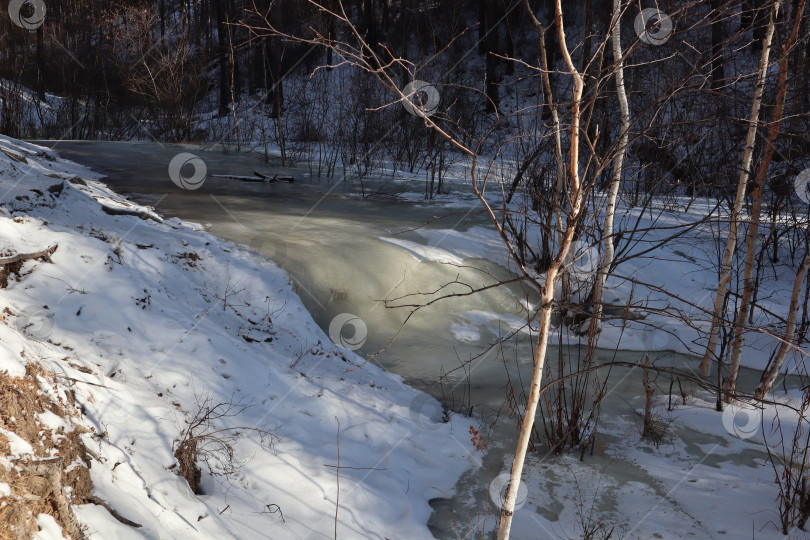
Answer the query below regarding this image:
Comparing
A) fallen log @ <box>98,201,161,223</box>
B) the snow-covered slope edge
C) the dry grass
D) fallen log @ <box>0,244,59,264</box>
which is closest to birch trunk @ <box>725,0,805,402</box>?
the snow-covered slope edge

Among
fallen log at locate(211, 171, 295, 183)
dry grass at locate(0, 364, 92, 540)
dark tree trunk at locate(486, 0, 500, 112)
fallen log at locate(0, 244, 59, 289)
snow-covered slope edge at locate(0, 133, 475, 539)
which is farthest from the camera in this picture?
dark tree trunk at locate(486, 0, 500, 112)

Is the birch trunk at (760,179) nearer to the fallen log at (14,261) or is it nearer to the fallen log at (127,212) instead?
the fallen log at (14,261)

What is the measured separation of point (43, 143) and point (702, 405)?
577 inches

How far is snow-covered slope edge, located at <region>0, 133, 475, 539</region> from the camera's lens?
9.86ft

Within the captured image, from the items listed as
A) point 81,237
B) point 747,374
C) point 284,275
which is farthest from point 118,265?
point 747,374

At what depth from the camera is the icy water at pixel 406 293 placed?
14.8 ft

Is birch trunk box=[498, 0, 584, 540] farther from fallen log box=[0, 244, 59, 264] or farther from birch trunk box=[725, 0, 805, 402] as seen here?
fallen log box=[0, 244, 59, 264]

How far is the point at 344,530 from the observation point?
3408 millimetres

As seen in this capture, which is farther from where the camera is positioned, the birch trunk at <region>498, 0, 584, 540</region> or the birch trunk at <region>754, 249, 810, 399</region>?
the birch trunk at <region>754, 249, 810, 399</region>

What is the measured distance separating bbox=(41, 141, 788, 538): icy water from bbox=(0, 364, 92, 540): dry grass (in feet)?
6.83

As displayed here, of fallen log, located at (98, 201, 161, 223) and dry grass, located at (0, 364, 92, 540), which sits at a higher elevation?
fallen log, located at (98, 201, 161, 223)

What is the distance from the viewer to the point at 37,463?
2.34m

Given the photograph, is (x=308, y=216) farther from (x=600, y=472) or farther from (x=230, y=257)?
(x=600, y=472)

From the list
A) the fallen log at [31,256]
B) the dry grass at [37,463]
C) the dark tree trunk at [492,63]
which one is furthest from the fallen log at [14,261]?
the dark tree trunk at [492,63]
